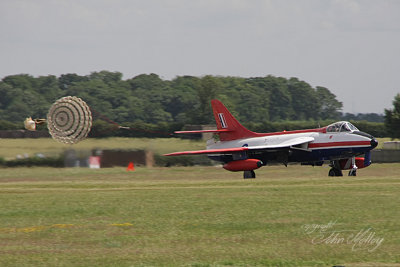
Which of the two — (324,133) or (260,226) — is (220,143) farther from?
(260,226)

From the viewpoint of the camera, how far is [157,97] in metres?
134

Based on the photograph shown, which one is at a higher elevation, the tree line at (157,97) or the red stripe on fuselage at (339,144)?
the tree line at (157,97)

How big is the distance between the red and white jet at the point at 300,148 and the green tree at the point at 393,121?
28.4 meters

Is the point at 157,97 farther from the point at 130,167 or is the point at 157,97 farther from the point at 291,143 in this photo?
the point at 291,143

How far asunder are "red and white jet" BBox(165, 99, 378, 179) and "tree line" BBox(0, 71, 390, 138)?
69649 mm

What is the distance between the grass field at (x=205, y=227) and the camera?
10.9 m

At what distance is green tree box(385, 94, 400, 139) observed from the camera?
60656mm

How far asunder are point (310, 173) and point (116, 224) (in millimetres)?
21640

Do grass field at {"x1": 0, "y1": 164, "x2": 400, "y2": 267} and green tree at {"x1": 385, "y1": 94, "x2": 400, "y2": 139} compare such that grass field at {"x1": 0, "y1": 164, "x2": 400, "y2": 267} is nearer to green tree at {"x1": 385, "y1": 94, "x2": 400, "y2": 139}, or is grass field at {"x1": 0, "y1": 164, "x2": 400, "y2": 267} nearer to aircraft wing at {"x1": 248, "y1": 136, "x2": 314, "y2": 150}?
aircraft wing at {"x1": 248, "y1": 136, "x2": 314, "y2": 150}

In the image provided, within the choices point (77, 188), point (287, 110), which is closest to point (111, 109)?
point (287, 110)

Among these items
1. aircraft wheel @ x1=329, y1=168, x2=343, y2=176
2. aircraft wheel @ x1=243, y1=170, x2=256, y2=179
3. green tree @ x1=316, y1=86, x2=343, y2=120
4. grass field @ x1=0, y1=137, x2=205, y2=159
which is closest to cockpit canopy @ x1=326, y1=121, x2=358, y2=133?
aircraft wheel @ x1=329, y1=168, x2=343, y2=176

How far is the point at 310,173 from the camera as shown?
1371 inches

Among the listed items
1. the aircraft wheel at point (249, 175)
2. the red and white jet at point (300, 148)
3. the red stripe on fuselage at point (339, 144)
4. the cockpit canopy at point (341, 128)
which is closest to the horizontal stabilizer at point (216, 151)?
the red and white jet at point (300, 148)

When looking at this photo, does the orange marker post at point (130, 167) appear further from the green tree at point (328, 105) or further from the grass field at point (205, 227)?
the green tree at point (328, 105)
